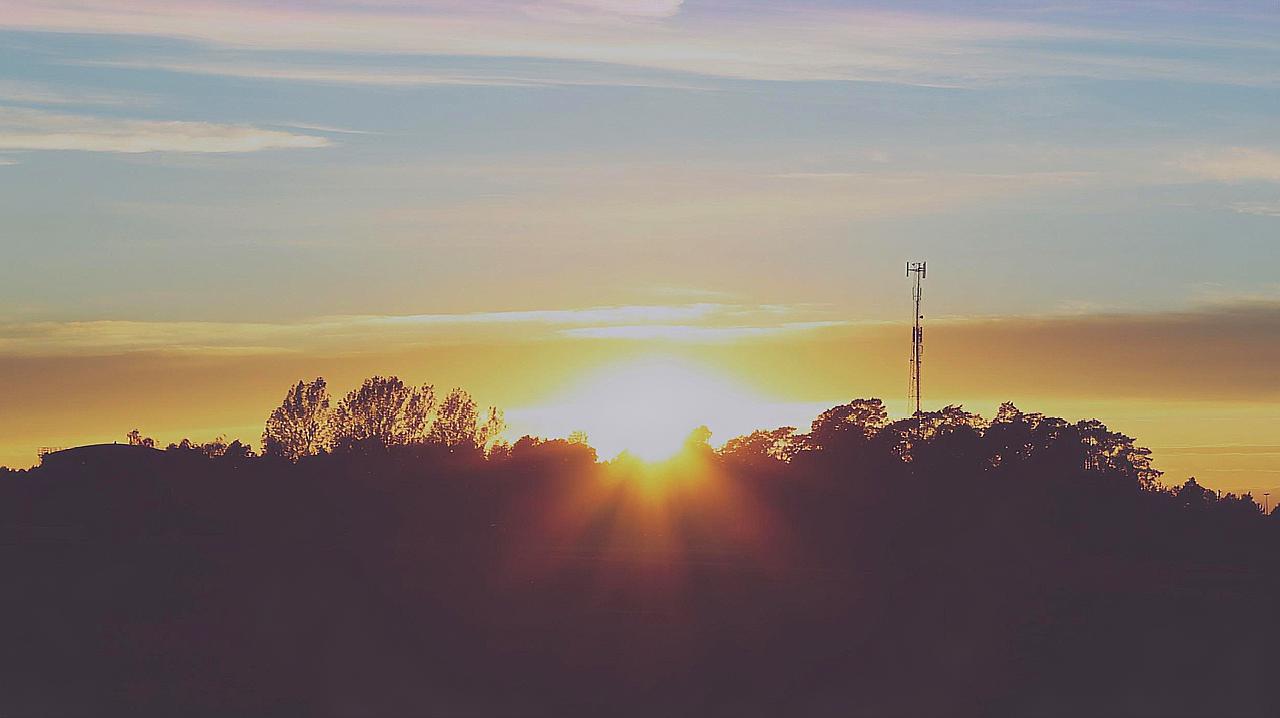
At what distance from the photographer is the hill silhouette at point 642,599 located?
47.2m

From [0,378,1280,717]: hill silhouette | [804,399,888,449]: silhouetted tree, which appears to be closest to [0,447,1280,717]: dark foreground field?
[0,378,1280,717]: hill silhouette

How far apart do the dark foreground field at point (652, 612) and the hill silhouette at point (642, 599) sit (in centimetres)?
18

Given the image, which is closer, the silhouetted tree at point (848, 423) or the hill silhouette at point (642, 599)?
the hill silhouette at point (642, 599)

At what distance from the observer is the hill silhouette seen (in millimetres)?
47188

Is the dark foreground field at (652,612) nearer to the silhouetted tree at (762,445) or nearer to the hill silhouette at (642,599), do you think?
the hill silhouette at (642,599)

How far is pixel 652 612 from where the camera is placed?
5916 cm

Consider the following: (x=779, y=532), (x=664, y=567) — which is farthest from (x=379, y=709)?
(x=779, y=532)

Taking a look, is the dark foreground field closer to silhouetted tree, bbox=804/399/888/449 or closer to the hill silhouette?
the hill silhouette

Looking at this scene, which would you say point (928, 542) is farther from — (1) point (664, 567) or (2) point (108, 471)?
(2) point (108, 471)

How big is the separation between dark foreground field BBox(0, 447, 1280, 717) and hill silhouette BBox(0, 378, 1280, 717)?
0.18 meters

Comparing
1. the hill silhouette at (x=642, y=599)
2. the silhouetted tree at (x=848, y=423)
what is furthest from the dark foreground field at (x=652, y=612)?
the silhouetted tree at (x=848, y=423)

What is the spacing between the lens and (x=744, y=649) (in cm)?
5216

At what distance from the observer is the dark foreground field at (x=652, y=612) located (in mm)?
46938

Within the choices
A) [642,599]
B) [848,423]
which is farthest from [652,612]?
[848,423]
